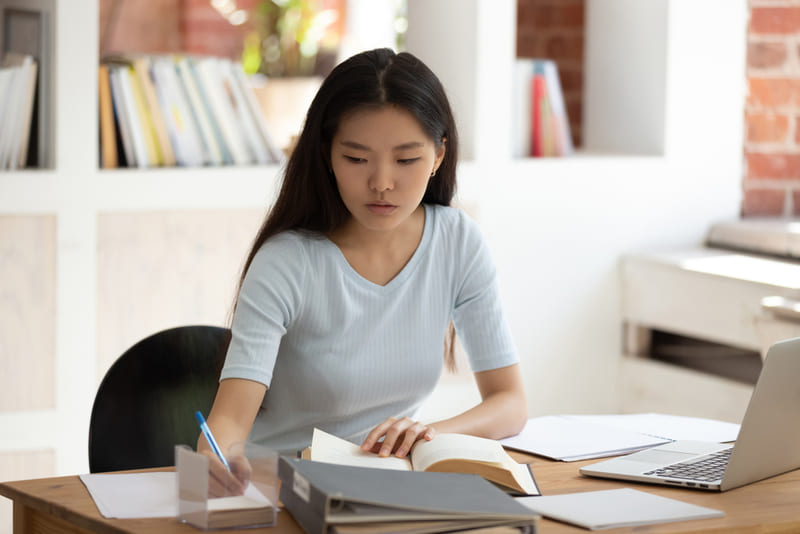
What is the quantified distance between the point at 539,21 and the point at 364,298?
1908mm

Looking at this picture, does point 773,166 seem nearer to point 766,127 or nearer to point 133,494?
point 766,127

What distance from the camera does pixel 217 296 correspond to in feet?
8.71

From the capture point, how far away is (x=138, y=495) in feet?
4.42

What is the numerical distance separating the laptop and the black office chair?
2.13 ft

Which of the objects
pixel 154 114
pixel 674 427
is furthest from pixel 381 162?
pixel 154 114

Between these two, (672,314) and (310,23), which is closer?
(672,314)

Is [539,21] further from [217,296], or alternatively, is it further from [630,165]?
[217,296]

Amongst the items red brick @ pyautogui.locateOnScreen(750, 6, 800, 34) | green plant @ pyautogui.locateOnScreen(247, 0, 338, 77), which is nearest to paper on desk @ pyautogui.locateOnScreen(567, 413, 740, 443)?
red brick @ pyautogui.locateOnScreen(750, 6, 800, 34)

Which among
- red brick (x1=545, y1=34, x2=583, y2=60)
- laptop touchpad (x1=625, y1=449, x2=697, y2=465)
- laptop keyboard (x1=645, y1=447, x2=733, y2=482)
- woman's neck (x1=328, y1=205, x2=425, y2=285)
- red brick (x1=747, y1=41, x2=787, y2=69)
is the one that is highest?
red brick (x1=545, y1=34, x2=583, y2=60)

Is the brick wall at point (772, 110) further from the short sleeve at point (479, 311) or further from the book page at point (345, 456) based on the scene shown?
the book page at point (345, 456)

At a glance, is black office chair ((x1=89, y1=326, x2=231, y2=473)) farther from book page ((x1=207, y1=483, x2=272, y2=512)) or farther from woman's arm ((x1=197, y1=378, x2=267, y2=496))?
book page ((x1=207, y1=483, x2=272, y2=512))

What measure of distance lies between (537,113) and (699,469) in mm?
1712

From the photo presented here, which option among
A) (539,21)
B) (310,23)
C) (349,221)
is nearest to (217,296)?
(349,221)

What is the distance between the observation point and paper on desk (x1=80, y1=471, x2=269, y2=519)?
4.16 ft
